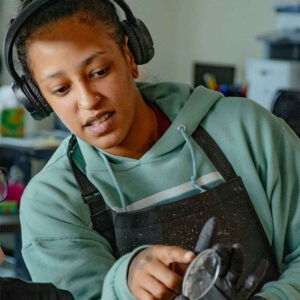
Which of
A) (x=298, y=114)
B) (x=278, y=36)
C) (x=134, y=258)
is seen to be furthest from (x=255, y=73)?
(x=134, y=258)

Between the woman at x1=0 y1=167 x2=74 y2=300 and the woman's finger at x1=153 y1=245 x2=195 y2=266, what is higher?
the woman's finger at x1=153 y1=245 x2=195 y2=266

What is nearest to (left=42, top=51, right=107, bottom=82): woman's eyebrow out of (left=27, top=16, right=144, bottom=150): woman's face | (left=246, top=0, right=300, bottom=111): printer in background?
(left=27, top=16, right=144, bottom=150): woman's face

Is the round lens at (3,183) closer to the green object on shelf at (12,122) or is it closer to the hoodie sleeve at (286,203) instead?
the hoodie sleeve at (286,203)

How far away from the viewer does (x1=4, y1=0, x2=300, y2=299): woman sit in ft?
2.40

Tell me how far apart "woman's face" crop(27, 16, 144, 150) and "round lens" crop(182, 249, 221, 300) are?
27cm

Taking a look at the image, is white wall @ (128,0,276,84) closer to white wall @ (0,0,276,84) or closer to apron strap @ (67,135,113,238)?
white wall @ (0,0,276,84)

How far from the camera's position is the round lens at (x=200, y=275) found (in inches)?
19.8

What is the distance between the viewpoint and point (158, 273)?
1.81 feet

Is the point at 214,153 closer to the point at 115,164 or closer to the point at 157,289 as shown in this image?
the point at 115,164

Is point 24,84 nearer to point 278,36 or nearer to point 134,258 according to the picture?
point 134,258

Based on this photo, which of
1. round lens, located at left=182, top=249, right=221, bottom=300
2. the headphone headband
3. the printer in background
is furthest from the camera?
the printer in background

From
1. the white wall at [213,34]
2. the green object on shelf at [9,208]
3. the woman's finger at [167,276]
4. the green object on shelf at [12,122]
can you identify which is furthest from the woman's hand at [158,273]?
the white wall at [213,34]

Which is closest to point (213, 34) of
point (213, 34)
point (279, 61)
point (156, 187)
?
point (213, 34)

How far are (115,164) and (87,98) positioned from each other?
14 cm
